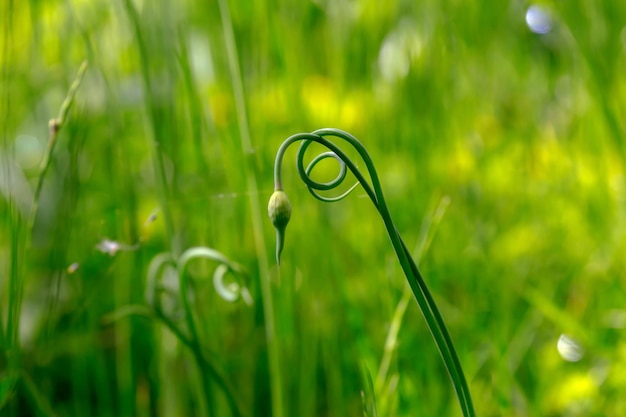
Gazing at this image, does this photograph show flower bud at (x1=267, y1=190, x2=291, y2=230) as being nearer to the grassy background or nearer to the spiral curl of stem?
the spiral curl of stem

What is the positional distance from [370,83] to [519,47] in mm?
582

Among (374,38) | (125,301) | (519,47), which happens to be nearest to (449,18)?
(374,38)

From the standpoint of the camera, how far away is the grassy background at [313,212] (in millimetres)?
859

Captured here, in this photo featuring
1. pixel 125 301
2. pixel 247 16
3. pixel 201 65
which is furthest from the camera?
pixel 201 65

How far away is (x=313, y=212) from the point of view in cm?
110

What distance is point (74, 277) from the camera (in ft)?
3.74

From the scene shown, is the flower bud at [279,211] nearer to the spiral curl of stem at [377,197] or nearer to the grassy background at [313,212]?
the spiral curl of stem at [377,197]

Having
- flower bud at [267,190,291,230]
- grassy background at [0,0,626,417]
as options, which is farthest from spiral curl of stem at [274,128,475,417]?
grassy background at [0,0,626,417]

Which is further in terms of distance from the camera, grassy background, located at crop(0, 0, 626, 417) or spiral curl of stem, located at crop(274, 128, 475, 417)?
grassy background, located at crop(0, 0, 626, 417)

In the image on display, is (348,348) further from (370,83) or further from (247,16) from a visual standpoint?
(247,16)

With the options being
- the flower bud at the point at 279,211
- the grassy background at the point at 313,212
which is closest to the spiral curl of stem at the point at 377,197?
the flower bud at the point at 279,211

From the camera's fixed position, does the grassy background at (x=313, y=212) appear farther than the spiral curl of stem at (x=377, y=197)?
Yes

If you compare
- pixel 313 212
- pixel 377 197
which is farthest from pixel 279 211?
pixel 313 212

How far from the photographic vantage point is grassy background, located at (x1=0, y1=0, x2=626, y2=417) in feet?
2.82
